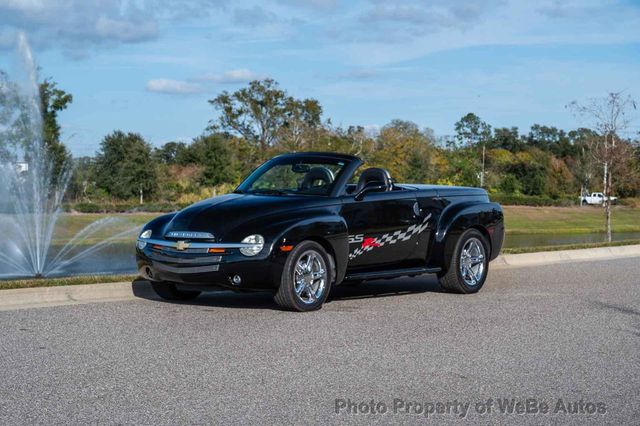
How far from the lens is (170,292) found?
11.1 m

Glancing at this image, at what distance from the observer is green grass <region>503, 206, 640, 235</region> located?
166 ft

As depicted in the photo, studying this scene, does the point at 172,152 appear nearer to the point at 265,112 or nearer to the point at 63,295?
the point at 265,112

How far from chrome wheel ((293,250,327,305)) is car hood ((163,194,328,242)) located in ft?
1.91

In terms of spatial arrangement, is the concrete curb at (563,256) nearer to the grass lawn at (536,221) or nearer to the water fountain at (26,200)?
the water fountain at (26,200)

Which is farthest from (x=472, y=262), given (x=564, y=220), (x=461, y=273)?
(x=564, y=220)

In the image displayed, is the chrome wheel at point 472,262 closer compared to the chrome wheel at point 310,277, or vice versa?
the chrome wheel at point 310,277

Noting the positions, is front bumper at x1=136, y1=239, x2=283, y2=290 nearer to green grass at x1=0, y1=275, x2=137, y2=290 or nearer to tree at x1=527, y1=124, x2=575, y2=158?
green grass at x1=0, y1=275, x2=137, y2=290

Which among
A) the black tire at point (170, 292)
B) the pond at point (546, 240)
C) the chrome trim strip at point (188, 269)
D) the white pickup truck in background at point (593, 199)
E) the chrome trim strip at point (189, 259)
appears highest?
the chrome trim strip at point (189, 259)

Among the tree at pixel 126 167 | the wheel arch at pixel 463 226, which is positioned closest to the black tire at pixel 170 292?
the wheel arch at pixel 463 226

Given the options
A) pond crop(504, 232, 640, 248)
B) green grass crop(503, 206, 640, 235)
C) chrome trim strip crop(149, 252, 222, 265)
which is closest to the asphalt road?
chrome trim strip crop(149, 252, 222, 265)

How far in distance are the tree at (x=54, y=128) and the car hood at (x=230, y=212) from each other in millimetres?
25746

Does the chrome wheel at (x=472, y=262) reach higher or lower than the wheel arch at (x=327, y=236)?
lower

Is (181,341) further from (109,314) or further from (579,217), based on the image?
(579,217)

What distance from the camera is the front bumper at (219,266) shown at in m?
9.85
